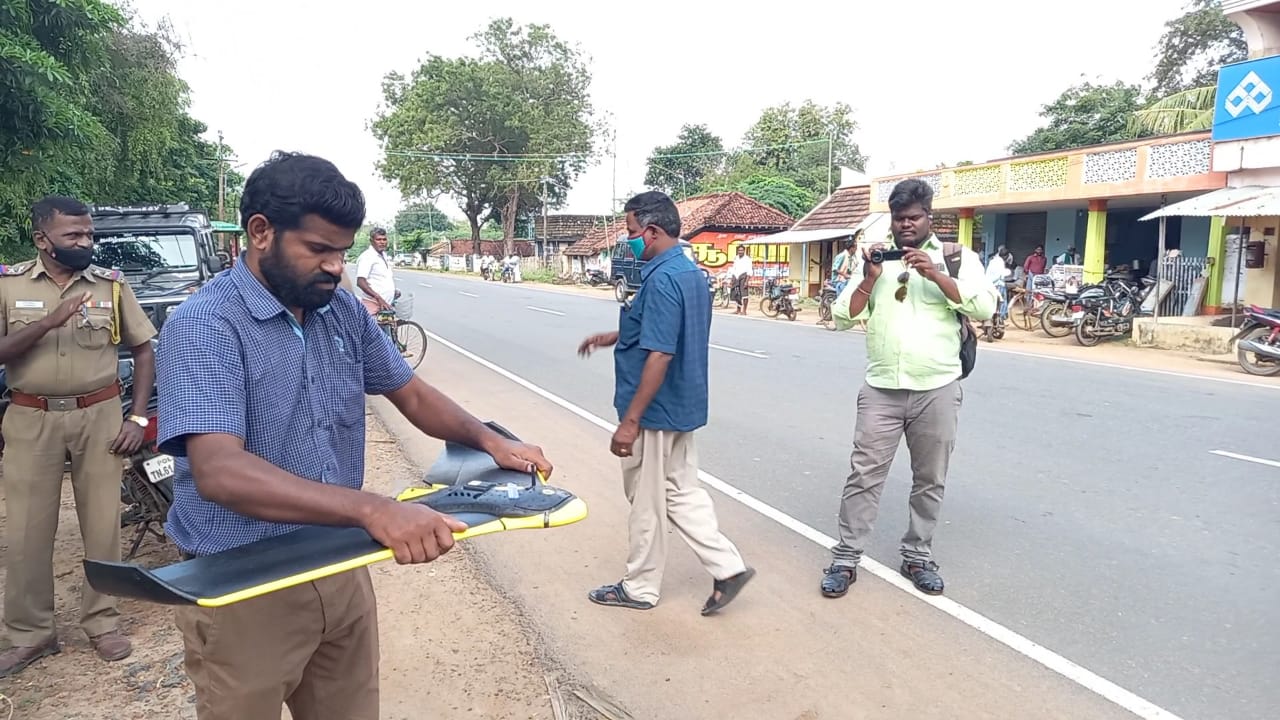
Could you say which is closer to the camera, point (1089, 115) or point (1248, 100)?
point (1248, 100)

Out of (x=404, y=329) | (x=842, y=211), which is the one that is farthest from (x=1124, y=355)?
(x=842, y=211)

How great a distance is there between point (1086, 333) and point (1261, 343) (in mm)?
3987

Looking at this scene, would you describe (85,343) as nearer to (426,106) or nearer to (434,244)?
(426,106)

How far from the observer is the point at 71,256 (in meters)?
3.58

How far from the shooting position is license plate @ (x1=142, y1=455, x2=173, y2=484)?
165 inches

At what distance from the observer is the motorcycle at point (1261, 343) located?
11367 mm

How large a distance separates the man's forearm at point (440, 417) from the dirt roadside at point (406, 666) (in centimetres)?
134

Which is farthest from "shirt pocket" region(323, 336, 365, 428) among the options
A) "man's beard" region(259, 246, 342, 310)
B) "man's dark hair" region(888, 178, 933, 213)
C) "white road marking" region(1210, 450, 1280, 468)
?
"white road marking" region(1210, 450, 1280, 468)

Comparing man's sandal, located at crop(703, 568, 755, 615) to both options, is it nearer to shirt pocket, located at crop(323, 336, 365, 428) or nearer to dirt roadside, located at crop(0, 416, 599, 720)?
dirt roadside, located at crop(0, 416, 599, 720)

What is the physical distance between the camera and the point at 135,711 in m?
3.17

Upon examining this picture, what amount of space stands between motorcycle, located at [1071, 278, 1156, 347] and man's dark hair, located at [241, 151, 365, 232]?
16065 mm

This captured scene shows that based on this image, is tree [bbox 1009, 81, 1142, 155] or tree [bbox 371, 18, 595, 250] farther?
tree [bbox 371, 18, 595, 250]

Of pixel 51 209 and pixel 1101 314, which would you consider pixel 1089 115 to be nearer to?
pixel 1101 314

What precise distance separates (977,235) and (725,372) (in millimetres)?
15093
